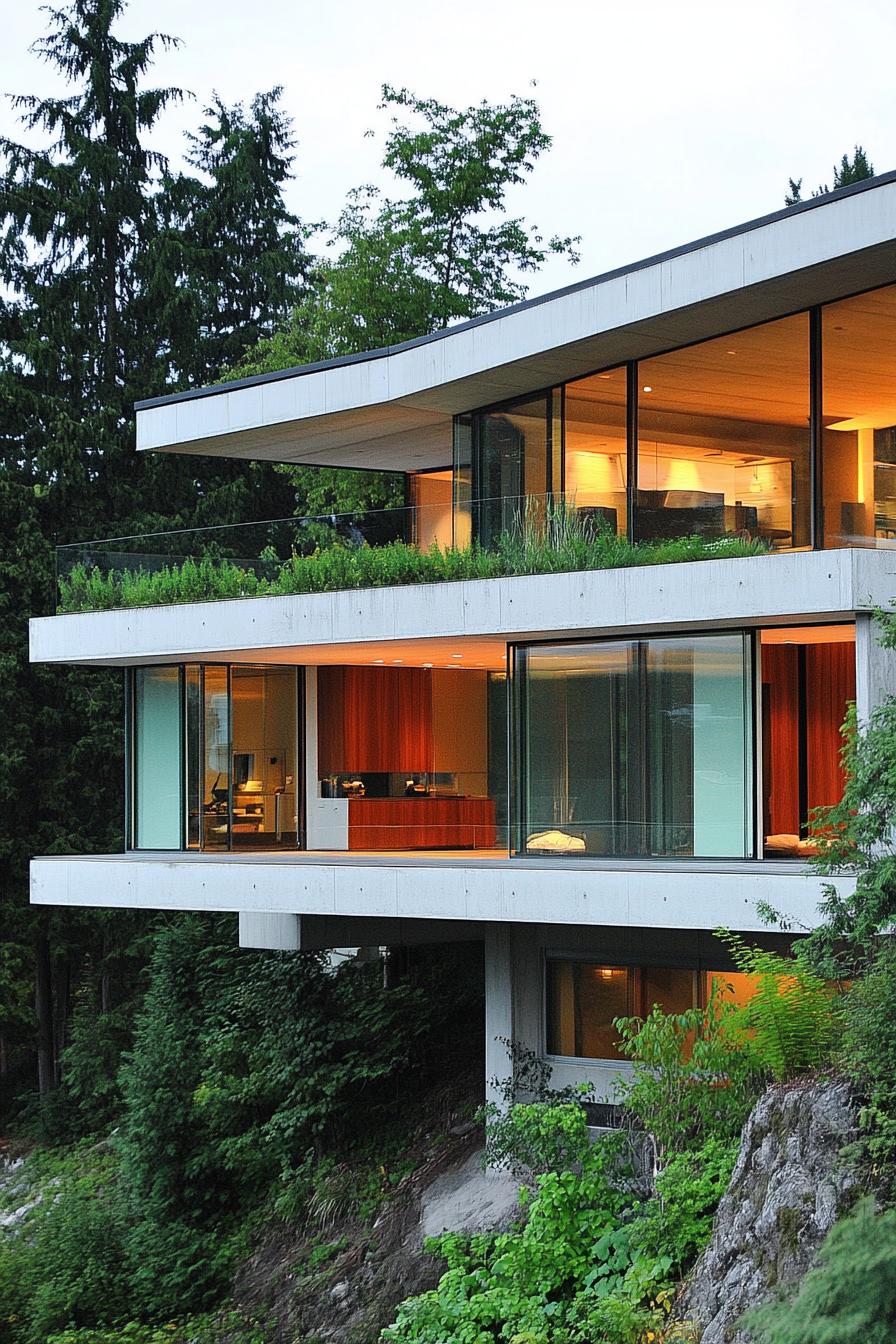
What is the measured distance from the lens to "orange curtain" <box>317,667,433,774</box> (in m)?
23.9

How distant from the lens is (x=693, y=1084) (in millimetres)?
15250

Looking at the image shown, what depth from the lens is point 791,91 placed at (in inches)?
2442

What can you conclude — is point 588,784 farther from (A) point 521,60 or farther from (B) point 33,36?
(B) point 33,36

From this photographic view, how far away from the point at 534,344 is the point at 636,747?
4862 millimetres

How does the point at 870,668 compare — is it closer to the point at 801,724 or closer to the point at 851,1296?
the point at 801,724

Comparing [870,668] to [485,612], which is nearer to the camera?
[870,668]

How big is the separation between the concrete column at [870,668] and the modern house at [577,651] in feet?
0.14

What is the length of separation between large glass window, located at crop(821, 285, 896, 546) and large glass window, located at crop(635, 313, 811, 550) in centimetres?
28

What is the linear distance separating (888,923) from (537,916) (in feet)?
16.8

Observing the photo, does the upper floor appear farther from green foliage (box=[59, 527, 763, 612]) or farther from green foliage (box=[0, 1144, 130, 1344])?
green foliage (box=[0, 1144, 130, 1344])

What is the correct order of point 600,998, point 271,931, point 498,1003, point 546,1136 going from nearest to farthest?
point 546,1136 → point 600,998 → point 498,1003 → point 271,931

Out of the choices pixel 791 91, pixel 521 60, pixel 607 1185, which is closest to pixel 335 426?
pixel 607 1185

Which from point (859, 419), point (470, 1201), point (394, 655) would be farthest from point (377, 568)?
point (470, 1201)

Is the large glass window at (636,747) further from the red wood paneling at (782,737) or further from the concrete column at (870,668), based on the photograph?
the concrete column at (870,668)
